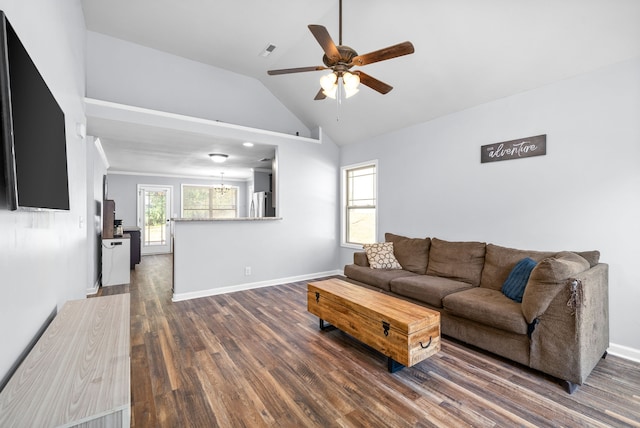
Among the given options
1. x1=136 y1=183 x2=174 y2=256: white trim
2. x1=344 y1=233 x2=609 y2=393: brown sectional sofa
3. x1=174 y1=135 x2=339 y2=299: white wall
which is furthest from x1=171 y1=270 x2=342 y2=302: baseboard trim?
x1=136 y1=183 x2=174 y2=256: white trim

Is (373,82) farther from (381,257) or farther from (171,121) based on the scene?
(171,121)

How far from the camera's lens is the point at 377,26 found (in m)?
3.17

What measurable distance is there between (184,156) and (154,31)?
2.50 metres

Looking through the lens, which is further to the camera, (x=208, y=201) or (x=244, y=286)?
(x=208, y=201)

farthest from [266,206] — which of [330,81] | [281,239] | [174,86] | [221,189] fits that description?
[330,81]

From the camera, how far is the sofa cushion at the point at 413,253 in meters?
3.83

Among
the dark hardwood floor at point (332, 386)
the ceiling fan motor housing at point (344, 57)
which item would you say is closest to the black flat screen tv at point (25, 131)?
the dark hardwood floor at point (332, 386)

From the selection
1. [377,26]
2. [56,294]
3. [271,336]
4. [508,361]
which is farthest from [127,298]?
[377,26]

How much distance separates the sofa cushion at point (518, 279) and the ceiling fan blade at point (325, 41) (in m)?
2.46

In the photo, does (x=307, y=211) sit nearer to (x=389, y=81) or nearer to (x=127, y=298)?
(x=389, y=81)

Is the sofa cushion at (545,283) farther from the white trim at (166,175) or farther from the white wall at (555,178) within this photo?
the white trim at (166,175)

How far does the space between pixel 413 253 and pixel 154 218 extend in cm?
788

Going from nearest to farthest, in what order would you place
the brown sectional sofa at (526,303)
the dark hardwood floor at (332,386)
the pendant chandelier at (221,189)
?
the dark hardwood floor at (332,386) → the brown sectional sofa at (526,303) → the pendant chandelier at (221,189)

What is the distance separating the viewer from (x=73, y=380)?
111cm
